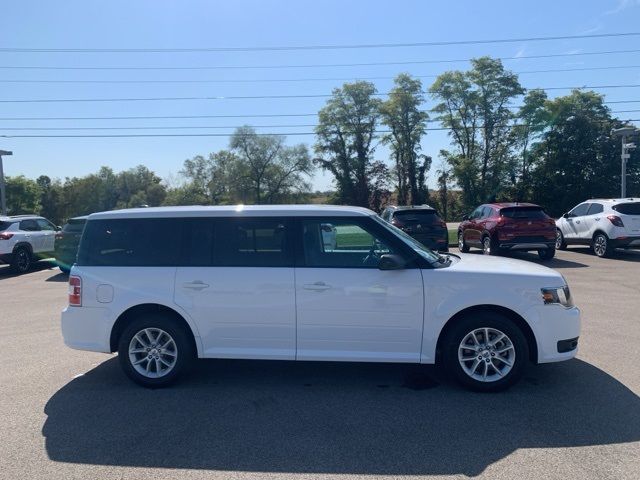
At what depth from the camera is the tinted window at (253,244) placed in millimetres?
5355

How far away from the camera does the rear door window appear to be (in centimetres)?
1542

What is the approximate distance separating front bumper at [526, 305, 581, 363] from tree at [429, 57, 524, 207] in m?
39.1

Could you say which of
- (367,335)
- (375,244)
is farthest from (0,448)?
(375,244)

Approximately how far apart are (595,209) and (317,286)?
1434 cm

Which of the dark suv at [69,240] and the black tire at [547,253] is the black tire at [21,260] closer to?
the dark suv at [69,240]

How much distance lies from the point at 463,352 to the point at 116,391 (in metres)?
3.50

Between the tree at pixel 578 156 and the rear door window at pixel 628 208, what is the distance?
2638 centimetres

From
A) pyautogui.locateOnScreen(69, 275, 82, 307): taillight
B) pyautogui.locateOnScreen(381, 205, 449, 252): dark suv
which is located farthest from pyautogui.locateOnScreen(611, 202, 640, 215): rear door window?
pyautogui.locateOnScreen(69, 275, 82, 307): taillight

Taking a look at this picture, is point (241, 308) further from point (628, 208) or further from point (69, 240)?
point (628, 208)

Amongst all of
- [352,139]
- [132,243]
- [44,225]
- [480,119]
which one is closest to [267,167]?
[352,139]

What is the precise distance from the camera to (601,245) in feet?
52.6

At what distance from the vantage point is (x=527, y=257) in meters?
17.0

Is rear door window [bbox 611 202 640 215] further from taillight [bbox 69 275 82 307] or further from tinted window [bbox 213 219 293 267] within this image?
taillight [bbox 69 275 82 307]

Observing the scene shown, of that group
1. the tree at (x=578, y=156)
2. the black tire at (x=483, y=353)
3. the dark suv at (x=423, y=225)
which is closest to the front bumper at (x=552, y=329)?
the black tire at (x=483, y=353)
